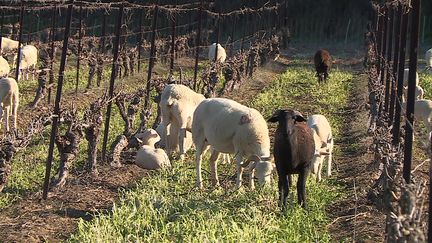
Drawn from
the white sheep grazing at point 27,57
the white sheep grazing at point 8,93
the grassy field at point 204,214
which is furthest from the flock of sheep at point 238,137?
the white sheep grazing at point 27,57

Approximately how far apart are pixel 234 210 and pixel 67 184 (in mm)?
3223

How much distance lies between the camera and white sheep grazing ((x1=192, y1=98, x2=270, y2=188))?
10672 millimetres

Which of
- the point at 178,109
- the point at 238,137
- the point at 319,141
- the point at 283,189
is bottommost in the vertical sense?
the point at 283,189

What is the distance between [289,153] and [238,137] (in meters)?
1.37

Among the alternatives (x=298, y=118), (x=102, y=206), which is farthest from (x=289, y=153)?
(x=102, y=206)

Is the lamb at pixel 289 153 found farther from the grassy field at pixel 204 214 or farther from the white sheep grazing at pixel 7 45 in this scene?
the white sheep grazing at pixel 7 45

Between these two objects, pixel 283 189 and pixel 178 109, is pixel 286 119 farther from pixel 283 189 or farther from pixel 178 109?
pixel 178 109

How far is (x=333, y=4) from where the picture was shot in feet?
153

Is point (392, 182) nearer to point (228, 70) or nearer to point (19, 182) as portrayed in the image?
point (19, 182)

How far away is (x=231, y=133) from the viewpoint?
10914 mm

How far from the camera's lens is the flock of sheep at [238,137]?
965cm

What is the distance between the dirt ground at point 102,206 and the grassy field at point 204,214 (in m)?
0.24

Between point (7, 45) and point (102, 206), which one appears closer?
point (102, 206)

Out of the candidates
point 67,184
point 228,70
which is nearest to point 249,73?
point 228,70
